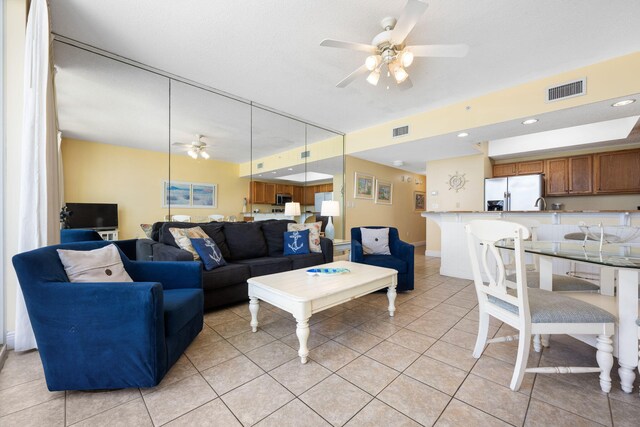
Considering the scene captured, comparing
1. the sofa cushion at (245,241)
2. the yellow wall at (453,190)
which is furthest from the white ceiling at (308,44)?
the yellow wall at (453,190)

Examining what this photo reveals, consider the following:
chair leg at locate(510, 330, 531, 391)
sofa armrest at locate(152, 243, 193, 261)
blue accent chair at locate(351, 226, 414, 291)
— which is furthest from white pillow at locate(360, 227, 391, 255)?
sofa armrest at locate(152, 243, 193, 261)

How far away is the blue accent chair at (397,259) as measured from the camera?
3.17 meters

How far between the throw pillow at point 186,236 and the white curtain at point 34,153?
Answer: 953 millimetres

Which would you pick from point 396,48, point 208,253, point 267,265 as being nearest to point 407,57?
point 396,48

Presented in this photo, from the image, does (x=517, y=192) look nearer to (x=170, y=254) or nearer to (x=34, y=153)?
(x=170, y=254)

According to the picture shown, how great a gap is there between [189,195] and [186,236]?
0.83 metres

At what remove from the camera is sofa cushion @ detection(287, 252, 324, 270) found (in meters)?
3.27

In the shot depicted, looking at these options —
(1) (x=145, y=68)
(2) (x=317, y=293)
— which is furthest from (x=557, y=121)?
(1) (x=145, y=68)

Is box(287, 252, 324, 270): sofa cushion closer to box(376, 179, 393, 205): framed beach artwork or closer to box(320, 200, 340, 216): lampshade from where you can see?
box(320, 200, 340, 216): lampshade

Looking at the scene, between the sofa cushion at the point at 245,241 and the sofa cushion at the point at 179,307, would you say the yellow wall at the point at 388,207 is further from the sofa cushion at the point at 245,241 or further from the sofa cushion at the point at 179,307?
the sofa cushion at the point at 179,307

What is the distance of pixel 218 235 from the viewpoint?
3.14m

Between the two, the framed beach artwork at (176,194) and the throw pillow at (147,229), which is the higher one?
the framed beach artwork at (176,194)

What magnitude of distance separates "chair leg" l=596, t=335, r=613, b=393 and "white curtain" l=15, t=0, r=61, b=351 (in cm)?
365

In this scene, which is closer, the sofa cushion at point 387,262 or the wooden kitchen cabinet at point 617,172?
the sofa cushion at point 387,262
